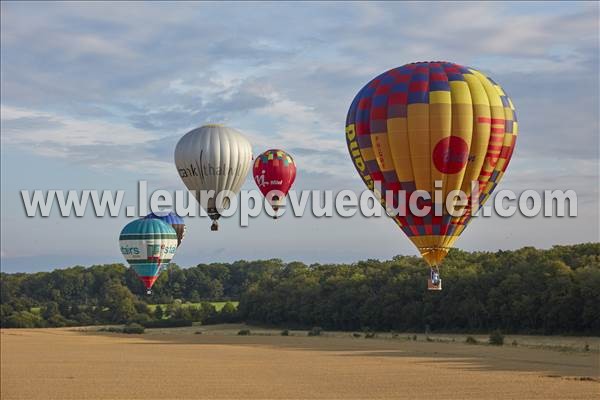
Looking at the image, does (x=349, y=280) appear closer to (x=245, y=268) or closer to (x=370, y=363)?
(x=370, y=363)

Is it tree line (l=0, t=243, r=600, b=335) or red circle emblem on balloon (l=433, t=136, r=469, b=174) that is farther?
tree line (l=0, t=243, r=600, b=335)

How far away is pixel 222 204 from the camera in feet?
171

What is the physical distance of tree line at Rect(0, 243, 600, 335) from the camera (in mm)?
65500

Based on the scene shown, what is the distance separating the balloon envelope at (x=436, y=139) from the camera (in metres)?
32.9

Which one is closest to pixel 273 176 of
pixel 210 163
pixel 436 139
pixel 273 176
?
pixel 273 176

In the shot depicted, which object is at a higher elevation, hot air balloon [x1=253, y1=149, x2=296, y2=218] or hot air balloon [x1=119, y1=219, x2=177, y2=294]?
hot air balloon [x1=253, y1=149, x2=296, y2=218]

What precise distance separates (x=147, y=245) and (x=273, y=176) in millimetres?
12496

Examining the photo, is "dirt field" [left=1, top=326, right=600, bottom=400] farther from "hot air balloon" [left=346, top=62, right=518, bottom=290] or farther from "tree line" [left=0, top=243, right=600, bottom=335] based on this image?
"hot air balloon" [left=346, top=62, right=518, bottom=290]

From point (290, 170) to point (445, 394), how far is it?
27734mm

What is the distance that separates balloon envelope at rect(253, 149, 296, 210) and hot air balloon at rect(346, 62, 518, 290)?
25.2 m

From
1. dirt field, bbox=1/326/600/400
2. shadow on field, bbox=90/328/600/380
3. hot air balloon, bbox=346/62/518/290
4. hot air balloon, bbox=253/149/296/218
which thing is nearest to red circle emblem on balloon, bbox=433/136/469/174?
hot air balloon, bbox=346/62/518/290

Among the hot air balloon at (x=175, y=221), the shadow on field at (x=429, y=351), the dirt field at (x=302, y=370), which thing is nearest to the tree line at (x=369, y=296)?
the dirt field at (x=302, y=370)

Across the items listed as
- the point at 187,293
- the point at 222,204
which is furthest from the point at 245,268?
the point at 222,204

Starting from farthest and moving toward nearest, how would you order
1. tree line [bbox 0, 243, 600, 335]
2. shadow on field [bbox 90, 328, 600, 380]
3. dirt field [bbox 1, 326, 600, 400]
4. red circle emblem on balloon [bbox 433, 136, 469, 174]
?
tree line [bbox 0, 243, 600, 335], shadow on field [bbox 90, 328, 600, 380], dirt field [bbox 1, 326, 600, 400], red circle emblem on balloon [bbox 433, 136, 469, 174]
